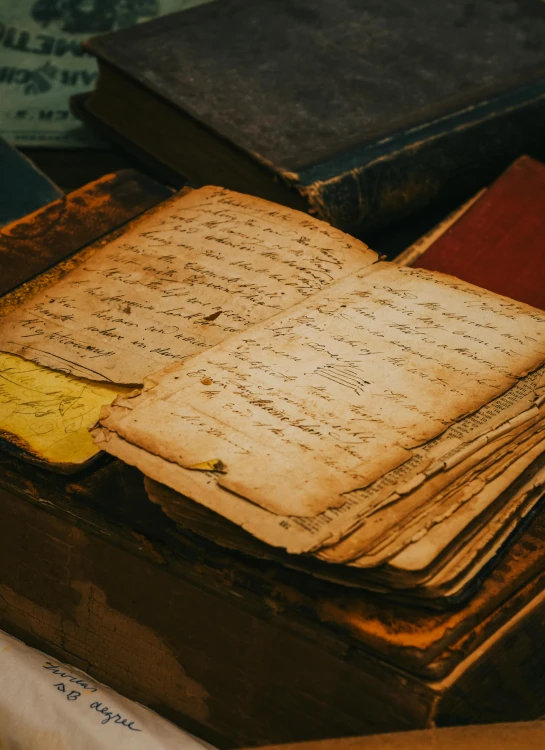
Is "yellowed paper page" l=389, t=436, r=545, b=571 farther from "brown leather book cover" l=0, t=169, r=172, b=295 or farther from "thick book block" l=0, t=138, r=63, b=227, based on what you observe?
"thick book block" l=0, t=138, r=63, b=227

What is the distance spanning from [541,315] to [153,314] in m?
0.50

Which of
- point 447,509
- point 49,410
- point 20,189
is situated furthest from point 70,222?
point 447,509

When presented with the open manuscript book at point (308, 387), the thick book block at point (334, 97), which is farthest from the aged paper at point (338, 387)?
the thick book block at point (334, 97)

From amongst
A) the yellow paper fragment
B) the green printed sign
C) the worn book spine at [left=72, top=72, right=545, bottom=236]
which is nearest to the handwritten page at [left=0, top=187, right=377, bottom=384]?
the worn book spine at [left=72, top=72, right=545, bottom=236]

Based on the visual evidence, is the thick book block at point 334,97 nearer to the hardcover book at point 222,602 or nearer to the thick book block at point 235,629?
the hardcover book at point 222,602

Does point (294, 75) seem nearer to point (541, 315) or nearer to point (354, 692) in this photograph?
point (541, 315)

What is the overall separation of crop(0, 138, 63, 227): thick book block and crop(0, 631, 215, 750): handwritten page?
2.79 ft

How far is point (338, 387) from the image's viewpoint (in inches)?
43.0

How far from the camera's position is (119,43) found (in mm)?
1863

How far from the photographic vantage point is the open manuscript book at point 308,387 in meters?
0.93

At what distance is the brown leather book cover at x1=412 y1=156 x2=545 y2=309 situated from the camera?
1503 millimetres

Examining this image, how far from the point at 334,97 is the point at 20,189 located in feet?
1.92

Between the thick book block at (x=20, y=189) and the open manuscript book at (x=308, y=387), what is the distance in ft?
0.96

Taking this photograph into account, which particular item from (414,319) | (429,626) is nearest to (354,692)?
(429,626)
